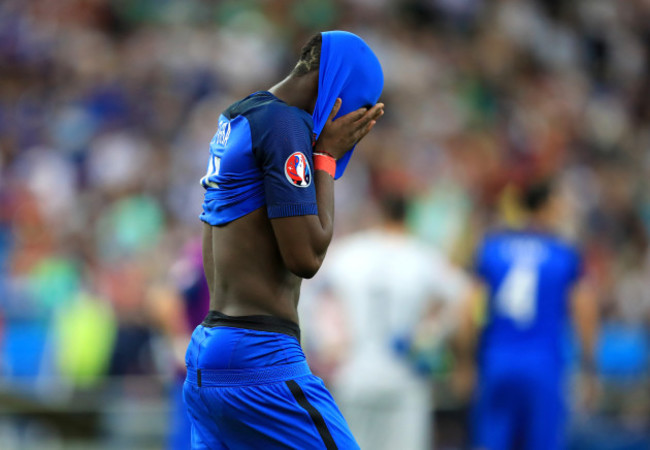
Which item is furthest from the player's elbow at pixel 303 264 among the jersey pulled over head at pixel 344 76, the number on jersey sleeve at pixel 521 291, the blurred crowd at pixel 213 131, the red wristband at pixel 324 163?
the blurred crowd at pixel 213 131

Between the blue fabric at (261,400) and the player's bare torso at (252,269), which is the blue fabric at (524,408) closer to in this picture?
the blue fabric at (261,400)

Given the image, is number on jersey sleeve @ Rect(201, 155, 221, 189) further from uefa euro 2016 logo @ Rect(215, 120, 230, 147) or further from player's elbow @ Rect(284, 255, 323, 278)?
player's elbow @ Rect(284, 255, 323, 278)

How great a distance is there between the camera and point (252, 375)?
3949 millimetres

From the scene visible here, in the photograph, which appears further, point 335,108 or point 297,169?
point 335,108

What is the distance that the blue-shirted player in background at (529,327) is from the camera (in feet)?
25.2

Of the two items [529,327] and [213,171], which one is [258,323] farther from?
[529,327]

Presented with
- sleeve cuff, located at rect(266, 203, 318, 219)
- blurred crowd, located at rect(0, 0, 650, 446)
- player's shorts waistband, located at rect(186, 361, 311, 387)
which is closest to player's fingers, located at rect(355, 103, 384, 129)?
sleeve cuff, located at rect(266, 203, 318, 219)

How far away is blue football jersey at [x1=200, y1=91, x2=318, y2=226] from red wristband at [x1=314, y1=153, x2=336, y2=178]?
0.08 metres

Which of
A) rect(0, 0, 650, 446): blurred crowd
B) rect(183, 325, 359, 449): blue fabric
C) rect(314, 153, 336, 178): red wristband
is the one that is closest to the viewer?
rect(183, 325, 359, 449): blue fabric

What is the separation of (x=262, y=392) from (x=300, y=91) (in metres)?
1.13

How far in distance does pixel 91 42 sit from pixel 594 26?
28.6ft

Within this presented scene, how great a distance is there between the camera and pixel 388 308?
797 cm

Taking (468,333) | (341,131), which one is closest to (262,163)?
(341,131)

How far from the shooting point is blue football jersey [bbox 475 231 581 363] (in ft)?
25.3
